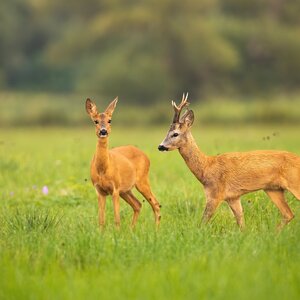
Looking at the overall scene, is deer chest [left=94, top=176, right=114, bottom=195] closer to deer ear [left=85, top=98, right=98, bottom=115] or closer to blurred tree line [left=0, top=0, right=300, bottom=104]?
deer ear [left=85, top=98, right=98, bottom=115]

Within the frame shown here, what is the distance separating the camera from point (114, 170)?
8.09 m

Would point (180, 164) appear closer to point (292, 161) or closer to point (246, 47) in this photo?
point (292, 161)

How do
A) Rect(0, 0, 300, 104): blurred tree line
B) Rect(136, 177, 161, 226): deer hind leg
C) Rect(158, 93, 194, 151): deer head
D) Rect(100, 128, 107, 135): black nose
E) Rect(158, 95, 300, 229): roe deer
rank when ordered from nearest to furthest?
Rect(158, 95, 300, 229): roe deer, Rect(100, 128, 107, 135): black nose, Rect(158, 93, 194, 151): deer head, Rect(136, 177, 161, 226): deer hind leg, Rect(0, 0, 300, 104): blurred tree line

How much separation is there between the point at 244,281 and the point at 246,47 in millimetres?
31520

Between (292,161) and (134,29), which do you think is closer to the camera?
(292,161)

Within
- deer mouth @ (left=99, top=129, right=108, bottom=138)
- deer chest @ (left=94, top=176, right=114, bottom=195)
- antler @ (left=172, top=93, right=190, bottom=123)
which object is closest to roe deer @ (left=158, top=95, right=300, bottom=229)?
antler @ (left=172, top=93, right=190, bottom=123)

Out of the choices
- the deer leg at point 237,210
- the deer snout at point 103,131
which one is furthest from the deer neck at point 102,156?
the deer leg at point 237,210

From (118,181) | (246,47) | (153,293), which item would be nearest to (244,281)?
(153,293)

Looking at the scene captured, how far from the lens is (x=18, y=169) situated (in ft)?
41.1

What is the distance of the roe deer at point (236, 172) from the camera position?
7621 mm

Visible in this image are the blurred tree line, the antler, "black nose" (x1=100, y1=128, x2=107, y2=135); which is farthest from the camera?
the blurred tree line

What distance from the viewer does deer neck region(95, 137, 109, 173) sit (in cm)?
795

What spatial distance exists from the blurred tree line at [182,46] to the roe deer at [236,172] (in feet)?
80.9

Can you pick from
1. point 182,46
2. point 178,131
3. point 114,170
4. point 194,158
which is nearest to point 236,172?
point 194,158
